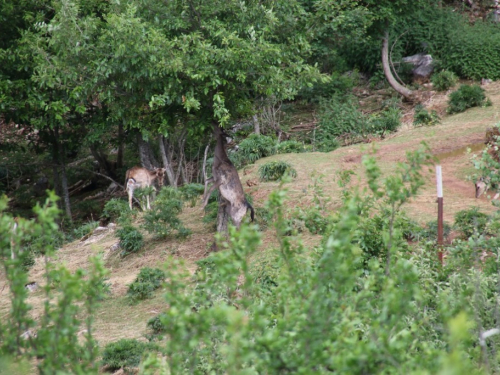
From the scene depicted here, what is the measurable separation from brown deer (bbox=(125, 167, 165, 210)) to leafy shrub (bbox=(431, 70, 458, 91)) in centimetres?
984

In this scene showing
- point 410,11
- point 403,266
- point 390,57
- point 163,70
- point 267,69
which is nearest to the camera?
point 403,266

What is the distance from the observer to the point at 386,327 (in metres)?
3.14

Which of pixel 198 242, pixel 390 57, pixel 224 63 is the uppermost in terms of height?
pixel 224 63

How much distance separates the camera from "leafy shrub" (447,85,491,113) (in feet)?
57.5

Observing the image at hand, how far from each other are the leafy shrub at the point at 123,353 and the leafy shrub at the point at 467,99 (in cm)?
1355

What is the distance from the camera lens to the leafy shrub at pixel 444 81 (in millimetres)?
19641

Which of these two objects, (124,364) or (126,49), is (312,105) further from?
(124,364)

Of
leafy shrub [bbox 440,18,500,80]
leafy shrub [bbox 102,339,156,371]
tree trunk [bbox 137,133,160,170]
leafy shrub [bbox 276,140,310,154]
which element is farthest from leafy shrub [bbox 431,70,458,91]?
leafy shrub [bbox 102,339,156,371]

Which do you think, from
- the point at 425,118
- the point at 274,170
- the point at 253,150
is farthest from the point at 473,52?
the point at 274,170

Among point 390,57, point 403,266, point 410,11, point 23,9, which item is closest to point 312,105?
point 390,57

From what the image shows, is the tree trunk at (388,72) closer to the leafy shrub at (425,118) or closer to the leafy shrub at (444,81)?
the leafy shrub at (444,81)

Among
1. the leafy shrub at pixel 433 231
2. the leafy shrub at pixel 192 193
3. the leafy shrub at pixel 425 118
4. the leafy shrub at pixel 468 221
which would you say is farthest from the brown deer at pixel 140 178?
the leafy shrub at pixel 468 221

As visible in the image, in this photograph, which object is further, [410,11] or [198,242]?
[410,11]

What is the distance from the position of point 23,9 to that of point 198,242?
802 cm
